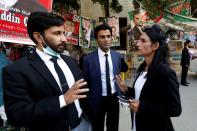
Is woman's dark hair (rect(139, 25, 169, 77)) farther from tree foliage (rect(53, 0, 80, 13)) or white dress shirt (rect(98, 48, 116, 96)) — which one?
tree foliage (rect(53, 0, 80, 13))

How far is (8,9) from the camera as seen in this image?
3822mm

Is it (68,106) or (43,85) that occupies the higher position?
(43,85)

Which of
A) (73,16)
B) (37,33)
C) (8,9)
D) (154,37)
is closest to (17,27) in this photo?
(8,9)

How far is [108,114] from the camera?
489cm

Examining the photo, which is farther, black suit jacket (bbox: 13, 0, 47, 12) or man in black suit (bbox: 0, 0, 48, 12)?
black suit jacket (bbox: 13, 0, 47, 12)

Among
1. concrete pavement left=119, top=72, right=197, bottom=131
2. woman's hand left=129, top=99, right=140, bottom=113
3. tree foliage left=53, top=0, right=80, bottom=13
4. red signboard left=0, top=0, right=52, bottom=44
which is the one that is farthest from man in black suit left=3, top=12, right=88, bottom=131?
tree foliage left=53, top=0, right=80, bottom=13

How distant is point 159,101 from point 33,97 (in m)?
1.19

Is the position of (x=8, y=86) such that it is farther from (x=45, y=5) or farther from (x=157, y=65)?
(x=45, y=5)

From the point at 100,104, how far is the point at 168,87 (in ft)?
5.69

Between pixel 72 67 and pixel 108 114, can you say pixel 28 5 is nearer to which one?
pixel 72 67

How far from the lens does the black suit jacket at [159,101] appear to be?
313 centimetres

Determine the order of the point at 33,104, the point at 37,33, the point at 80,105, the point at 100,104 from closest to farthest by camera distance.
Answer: the point at 33,104 < the point at 37,33 < the point at 80,105 < the point at 100,104

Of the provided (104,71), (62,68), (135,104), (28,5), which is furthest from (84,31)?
(62,68)

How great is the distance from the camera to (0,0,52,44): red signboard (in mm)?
3783
